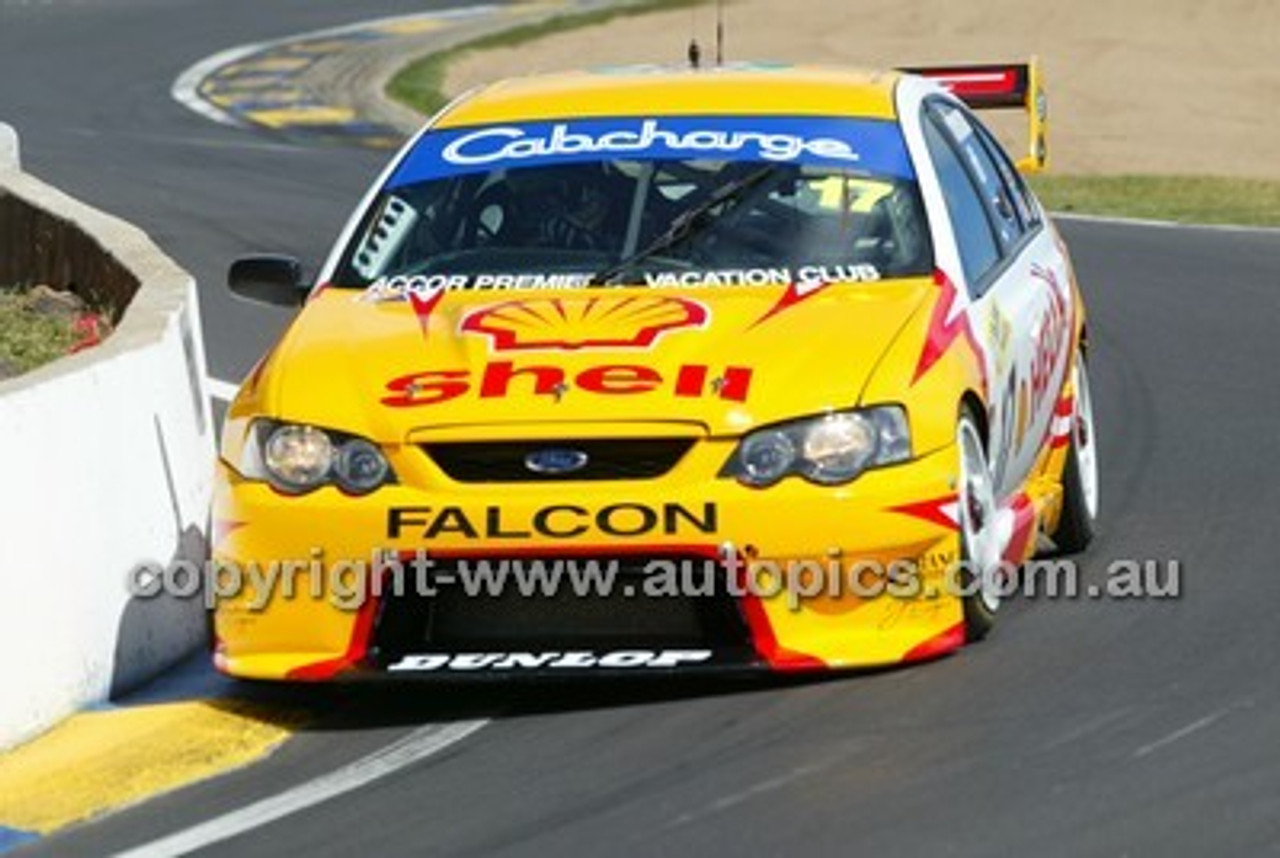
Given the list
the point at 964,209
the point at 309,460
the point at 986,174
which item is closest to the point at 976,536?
the point at 964,209

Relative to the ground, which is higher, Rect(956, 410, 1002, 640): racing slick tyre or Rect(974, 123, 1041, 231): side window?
Rect(974, 123, 1041, 231): side window

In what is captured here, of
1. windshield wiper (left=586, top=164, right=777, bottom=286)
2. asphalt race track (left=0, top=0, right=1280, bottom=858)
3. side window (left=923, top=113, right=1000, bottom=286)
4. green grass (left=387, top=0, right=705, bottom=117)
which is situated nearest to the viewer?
asphalt race track (left=0, top=0, right=1280, bottom=858)

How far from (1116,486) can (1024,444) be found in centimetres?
184

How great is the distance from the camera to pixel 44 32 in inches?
1273

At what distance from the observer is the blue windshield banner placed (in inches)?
383

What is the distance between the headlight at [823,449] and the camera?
27.4ft

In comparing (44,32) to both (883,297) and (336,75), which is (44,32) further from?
(883,297)

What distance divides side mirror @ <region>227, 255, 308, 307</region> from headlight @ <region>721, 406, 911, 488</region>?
198 cm

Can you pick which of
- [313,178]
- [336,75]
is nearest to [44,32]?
[336,75]

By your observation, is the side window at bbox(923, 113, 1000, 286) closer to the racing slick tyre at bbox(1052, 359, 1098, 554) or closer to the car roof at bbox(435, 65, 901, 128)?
the car roof at bbox(435, 65, 901, 128)

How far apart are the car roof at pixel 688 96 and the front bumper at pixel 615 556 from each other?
1774 mm

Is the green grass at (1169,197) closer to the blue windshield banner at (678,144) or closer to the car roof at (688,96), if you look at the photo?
the car roof at (688,96)

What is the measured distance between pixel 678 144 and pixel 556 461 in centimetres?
165

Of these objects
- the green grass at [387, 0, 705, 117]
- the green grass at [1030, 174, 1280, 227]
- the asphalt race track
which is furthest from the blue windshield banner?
the green grass at [387, 0, 705, 117]
